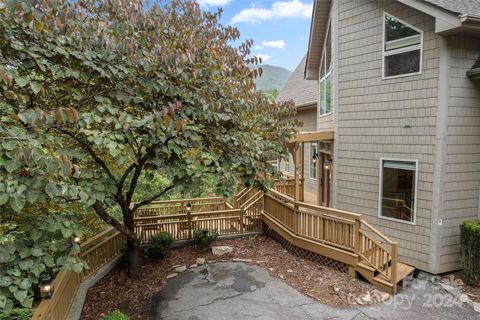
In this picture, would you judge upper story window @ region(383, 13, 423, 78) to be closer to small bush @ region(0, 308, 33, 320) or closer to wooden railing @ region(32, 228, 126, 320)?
wooden railing @ region(32, 228, 126, 320)

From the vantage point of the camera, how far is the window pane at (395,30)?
6.60 m

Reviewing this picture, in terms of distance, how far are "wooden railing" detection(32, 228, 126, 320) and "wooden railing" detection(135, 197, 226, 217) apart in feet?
5.86

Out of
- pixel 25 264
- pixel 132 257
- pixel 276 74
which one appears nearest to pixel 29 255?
pixel 25 264

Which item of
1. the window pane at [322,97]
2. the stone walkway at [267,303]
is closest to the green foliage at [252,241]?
the stone walkway at [267,303]

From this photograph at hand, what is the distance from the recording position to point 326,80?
32.0ft

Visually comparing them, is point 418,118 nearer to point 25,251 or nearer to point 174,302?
point 174,302

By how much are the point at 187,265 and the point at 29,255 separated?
5038 millimetres

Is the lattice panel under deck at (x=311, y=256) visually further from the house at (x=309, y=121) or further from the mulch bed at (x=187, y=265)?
the house at (x=309, y=121)

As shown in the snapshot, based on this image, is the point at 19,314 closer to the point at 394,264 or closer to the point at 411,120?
the point at 394,264

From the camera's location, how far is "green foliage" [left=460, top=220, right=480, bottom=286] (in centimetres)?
589

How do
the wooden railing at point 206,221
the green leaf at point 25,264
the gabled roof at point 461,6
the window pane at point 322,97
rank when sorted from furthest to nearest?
the window pane at point 322,97, the wooden railing at point 206,221, the gabled roof at point 461,6, the green leaf at point 25,264

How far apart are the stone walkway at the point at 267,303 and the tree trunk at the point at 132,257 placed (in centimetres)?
89

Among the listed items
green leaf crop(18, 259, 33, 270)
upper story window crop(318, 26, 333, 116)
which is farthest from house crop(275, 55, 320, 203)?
green leaf crop(18, 259, 33, 270)

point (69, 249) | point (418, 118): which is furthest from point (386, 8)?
point (69, 249)
